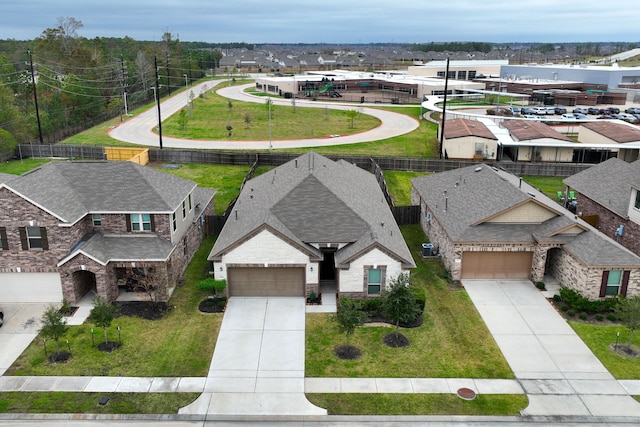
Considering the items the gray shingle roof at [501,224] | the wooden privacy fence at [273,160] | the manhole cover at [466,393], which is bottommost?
the manhole cover at [466,393]

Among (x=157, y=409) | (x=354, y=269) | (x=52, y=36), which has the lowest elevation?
(x=157, y=409)

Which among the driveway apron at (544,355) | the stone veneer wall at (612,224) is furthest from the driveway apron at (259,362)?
the stone veneer wall at (612,224)

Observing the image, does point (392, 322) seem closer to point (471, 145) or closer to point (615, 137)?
point (471, 145)

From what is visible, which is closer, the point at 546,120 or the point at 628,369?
the point at 628,369

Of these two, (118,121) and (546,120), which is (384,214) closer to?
(546,120)

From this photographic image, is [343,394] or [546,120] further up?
[546,120]

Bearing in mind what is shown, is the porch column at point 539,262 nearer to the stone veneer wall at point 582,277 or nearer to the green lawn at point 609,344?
the stone veneer wall at point 582,277

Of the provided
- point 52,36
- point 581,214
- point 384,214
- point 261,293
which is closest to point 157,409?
point 261,293

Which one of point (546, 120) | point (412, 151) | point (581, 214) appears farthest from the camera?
point (546, 120)
